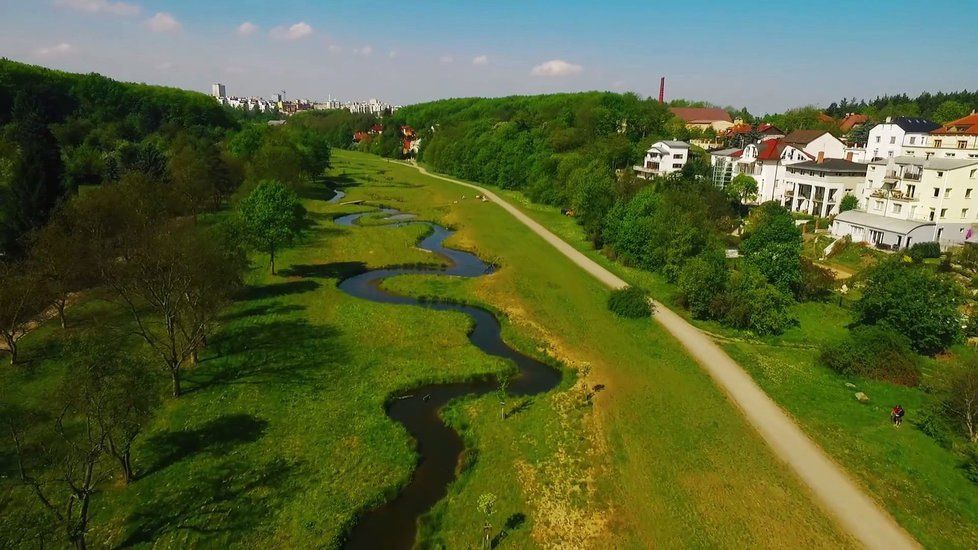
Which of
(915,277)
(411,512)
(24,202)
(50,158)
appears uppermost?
(50,158)

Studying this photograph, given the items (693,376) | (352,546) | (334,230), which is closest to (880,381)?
(693,376)

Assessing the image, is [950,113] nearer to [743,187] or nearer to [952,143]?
[952,143]

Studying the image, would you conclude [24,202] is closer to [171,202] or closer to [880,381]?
[171,202]

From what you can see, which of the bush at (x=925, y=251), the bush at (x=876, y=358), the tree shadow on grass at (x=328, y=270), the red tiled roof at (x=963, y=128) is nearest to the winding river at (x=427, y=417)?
the tree shadow on grass at (x=328, y=270)

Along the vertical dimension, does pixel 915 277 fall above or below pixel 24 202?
below

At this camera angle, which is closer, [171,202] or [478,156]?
[171,202]

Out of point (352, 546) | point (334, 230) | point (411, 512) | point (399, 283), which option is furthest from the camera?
point (334, 230)
